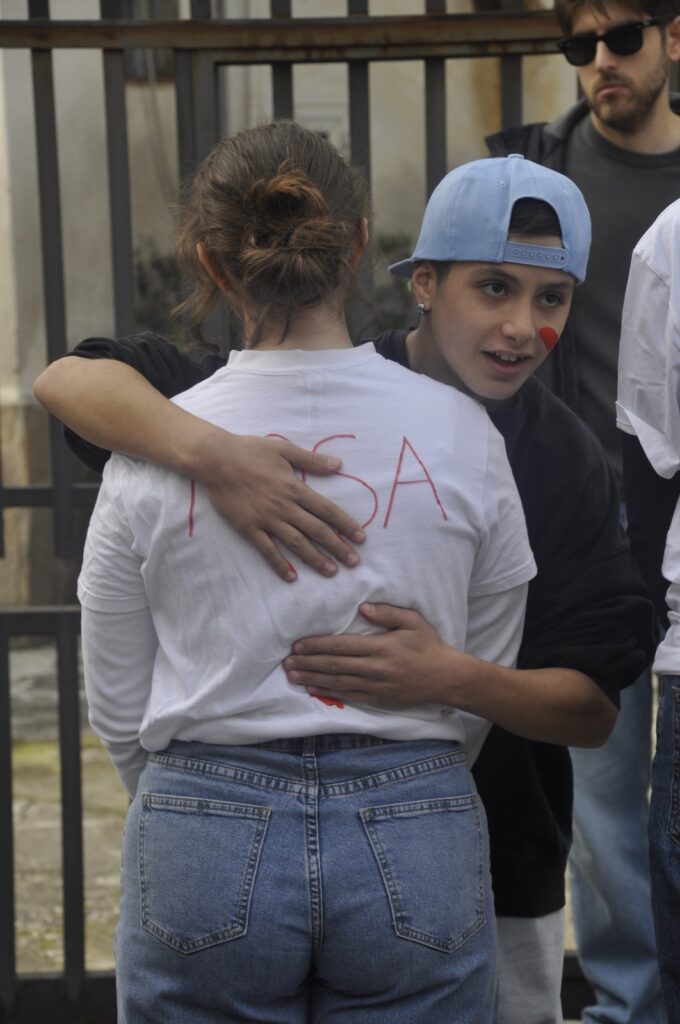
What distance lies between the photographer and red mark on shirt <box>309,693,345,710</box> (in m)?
→ 1.52

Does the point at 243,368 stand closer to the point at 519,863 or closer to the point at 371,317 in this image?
the point at 371,317

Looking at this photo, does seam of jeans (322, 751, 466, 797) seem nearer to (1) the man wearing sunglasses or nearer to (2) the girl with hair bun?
(2) the girl with hair bun

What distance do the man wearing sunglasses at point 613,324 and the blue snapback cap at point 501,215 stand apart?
110 cm

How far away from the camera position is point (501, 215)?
170 centimetres

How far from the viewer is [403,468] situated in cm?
154

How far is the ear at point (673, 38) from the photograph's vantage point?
9.57 ft

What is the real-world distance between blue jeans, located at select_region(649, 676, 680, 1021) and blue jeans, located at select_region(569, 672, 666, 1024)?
44.9 inches

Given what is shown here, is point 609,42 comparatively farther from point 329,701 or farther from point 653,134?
point 329,701

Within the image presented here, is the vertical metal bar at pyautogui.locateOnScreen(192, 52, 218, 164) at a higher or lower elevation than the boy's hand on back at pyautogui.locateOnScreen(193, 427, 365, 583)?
higher

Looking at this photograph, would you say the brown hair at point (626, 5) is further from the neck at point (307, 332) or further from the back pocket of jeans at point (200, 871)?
the back pocket of jeans at point (200, 871)

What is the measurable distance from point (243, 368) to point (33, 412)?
7.62 metres

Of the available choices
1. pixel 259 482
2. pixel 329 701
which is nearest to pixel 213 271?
pixel 259 482

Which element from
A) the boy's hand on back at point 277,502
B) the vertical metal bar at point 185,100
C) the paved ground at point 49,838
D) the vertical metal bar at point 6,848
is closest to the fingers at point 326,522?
the boy's hand on back at point 277,502

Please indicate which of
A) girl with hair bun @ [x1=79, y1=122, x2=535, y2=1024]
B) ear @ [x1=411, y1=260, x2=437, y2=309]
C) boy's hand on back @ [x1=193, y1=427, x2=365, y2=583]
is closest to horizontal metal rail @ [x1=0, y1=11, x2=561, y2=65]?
ear @ [x1=411, y1=260, x2=437, y2=309]
